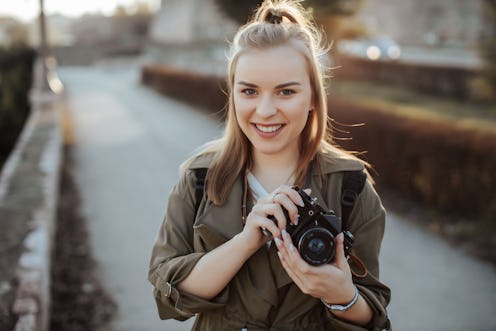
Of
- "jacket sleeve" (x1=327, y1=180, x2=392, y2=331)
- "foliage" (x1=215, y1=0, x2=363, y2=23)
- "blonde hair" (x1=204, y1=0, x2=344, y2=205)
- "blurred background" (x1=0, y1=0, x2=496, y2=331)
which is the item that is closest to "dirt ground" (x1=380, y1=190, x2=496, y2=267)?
"blurred background" (x1=0, y1=0, x2=496, y2=331)

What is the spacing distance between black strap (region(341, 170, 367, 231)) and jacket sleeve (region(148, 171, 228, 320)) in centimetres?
49

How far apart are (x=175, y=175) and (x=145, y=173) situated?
0.58 m

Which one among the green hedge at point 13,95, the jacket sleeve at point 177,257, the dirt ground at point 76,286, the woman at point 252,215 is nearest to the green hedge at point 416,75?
the green hedge at point 13,95

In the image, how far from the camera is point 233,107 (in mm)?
1996

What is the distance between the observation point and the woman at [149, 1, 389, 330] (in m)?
1.81

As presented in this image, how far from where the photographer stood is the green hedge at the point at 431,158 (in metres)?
5.72

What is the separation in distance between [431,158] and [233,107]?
492 centimetres

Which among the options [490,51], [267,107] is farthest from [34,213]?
[490,51]

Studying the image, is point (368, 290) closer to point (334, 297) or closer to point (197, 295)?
point (334, 297)

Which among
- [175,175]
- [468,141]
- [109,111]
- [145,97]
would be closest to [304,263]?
[468,141]

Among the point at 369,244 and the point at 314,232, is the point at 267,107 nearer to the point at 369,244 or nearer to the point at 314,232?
the point at 314,232

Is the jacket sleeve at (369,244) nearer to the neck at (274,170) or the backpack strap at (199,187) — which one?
the neck at (274,170)

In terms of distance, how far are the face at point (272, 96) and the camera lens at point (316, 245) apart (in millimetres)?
410

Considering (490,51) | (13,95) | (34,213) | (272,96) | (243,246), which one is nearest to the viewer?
(243,246)
